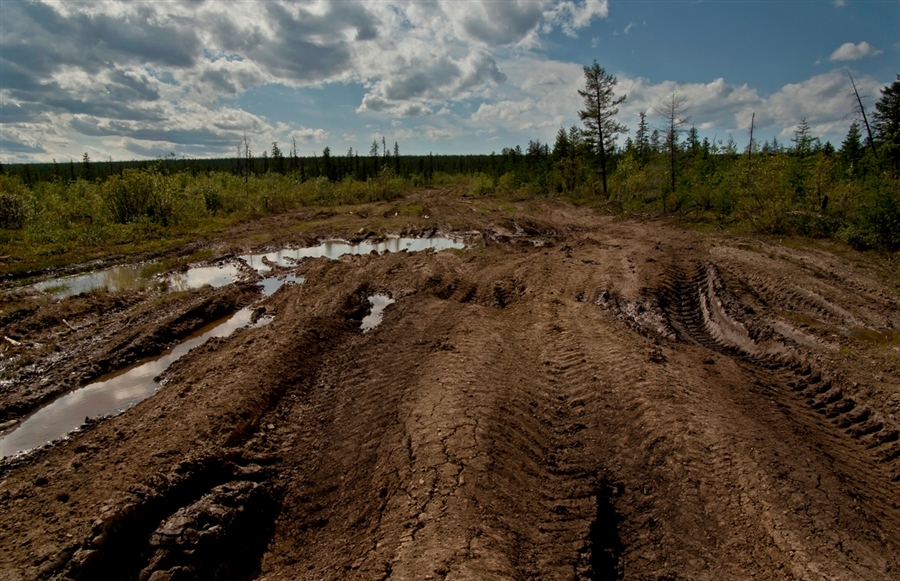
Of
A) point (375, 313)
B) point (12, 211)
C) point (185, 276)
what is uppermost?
point (12, 211)

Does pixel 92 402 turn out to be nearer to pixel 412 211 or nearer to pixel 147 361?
pixel 147 361

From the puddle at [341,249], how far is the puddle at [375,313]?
7089 millimetres

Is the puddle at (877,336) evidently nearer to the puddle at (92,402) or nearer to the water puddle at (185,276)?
the puddle at (92,402)

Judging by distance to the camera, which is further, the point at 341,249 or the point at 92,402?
the point at 341,249

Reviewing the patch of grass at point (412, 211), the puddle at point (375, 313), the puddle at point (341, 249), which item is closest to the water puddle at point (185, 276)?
the puddle at point (341, 249)

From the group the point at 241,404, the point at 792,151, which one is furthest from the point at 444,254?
the point at 792,151

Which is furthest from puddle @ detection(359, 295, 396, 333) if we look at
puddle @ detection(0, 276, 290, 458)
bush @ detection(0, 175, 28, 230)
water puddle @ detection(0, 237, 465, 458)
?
bush @ detection(0, 175, 28, 230)

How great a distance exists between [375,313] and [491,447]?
7.76 metres

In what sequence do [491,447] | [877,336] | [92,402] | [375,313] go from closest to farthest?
1. [491,447]
2. [92,402]
3. [877,336]
4. [375,313]

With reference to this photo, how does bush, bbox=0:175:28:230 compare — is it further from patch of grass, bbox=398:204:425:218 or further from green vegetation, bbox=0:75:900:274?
patch of grass, bbox=398:204:425:218

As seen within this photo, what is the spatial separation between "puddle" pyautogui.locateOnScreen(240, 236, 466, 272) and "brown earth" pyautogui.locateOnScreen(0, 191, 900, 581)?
785 cm

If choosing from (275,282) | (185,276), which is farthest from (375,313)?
(185,276)

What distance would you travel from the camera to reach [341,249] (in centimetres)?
2416

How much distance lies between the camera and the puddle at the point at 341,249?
20994 mm
